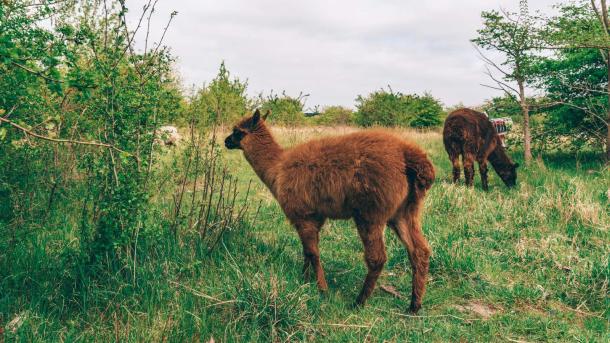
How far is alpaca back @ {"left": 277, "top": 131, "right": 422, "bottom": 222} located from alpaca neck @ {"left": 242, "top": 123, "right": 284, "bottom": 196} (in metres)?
→ 0.30

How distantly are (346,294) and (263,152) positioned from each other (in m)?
1.83

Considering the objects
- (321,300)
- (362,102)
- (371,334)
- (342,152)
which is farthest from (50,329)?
(362,102)

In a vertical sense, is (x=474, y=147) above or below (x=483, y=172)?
above

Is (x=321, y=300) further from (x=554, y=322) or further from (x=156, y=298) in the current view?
(x=554, y=322)

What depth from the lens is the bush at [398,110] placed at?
79.5 feet

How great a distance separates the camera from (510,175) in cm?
935

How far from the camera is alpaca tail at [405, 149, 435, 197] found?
4113 millimetres

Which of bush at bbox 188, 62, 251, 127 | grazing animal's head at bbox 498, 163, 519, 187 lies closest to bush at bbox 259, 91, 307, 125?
bush at bbox 188, 62, 251, 127

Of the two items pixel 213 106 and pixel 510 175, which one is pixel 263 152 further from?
pixel 510 175

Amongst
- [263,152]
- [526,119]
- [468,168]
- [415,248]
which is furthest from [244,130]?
[526,119]

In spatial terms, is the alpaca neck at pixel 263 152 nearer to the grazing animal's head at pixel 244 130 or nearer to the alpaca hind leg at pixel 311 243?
the grazing animal's head at pixel 244 130

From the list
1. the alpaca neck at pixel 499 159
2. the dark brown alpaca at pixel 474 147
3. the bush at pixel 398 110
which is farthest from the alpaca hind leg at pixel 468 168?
the bush at pixel 398 110

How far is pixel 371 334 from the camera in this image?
145 inches

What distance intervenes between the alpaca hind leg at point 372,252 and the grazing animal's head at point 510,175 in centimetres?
624
